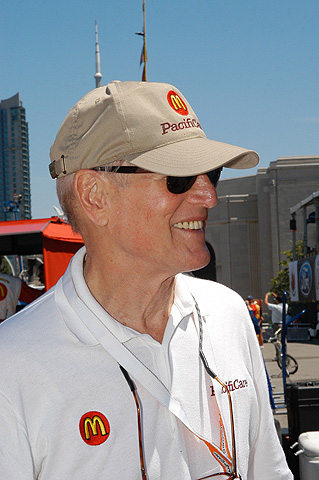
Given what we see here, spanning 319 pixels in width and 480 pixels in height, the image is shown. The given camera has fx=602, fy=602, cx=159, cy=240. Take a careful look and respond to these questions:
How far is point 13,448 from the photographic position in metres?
1.49

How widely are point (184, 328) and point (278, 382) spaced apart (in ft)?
37.6

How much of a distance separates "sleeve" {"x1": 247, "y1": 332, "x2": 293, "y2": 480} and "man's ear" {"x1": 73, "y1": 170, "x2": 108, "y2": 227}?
2.32ft

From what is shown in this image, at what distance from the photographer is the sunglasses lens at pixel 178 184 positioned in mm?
1717

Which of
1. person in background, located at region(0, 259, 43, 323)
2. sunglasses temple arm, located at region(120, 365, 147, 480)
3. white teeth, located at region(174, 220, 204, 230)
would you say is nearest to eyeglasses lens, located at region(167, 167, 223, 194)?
white teeth, located at region(174, 220, 204, 230)

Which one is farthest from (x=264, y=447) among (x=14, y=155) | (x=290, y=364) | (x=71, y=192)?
(x=14, y=155)

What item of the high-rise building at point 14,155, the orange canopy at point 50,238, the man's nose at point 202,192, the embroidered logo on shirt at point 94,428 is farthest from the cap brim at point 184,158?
the high-rise building at point 14,155

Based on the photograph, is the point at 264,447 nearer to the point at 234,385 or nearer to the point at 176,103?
the point at 234,385

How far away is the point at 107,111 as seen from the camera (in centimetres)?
165

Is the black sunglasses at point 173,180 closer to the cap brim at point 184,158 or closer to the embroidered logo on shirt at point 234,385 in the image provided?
the cap brim at point 184,158

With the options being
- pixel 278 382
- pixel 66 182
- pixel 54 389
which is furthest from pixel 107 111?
pixel 278 382

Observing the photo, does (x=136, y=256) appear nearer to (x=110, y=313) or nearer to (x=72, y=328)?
(x=110, y=313)

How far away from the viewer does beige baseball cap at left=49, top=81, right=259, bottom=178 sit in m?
1.65

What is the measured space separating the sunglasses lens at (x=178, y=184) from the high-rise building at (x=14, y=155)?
114441 mm

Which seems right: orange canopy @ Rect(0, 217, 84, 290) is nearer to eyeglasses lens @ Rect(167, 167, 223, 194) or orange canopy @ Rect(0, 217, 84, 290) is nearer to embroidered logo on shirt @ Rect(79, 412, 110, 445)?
eyeglasses lens @ Rect(167, 167, 223, 194)
